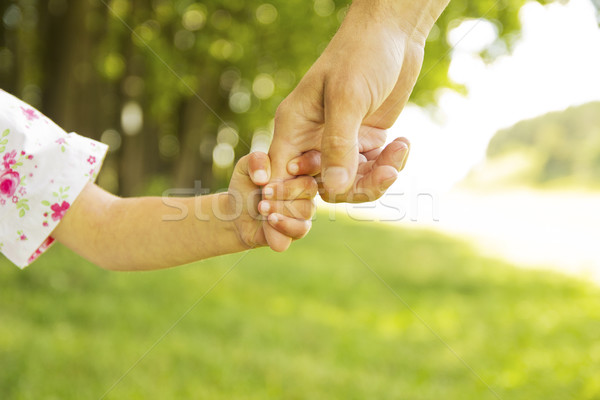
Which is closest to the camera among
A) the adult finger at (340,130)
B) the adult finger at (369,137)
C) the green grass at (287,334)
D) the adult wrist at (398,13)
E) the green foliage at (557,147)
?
the adult finger at (340,130)

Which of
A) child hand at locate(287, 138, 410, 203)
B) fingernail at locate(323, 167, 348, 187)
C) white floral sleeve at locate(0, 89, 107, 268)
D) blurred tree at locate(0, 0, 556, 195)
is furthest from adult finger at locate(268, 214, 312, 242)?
blurred tree at locate(0, 0, 556, 195)

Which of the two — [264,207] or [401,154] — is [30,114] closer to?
[264,207]

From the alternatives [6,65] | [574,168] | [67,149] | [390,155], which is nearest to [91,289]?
[67,149]

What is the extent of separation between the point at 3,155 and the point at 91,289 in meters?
4.46

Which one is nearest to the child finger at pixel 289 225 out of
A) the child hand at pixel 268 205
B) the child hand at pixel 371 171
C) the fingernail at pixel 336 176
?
the child hand at pixel 268 205

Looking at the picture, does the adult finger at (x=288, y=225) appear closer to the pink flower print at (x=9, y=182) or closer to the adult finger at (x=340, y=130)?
the adult finger at (x=340, y=130)

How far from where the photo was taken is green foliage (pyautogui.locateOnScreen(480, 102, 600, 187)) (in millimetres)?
18953

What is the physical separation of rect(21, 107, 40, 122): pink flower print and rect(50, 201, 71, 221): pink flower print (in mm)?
280

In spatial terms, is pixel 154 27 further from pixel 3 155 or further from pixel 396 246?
pixel 3 155

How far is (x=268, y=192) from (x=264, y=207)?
52mm

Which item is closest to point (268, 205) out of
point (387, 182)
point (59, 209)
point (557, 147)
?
point (387, 182)

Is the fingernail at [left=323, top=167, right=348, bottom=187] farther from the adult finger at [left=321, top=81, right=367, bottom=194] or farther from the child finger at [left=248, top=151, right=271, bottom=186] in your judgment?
the child finger at [left=248, top=151, right=271, bottom=186]

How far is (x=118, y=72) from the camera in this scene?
40.3 ft

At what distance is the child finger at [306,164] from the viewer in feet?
5.87
